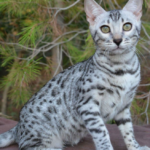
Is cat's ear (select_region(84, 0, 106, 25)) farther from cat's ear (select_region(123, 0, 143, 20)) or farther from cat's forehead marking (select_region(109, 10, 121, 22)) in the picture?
cat's ear (select_region(123, 0, 143, 20))

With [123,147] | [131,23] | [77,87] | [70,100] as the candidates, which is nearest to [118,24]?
[131,23]

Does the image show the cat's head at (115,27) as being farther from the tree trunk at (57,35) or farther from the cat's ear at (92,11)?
the tree trunk at (57,35)

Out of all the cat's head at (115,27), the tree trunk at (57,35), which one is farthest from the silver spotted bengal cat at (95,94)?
the tree trunk at (57,35)

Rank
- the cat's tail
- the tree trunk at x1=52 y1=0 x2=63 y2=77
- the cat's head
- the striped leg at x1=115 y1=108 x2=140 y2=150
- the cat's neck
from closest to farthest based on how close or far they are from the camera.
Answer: the cat's head → the cat's neck → the striped leg at x1=115 y1=108 x2=140 y2=150 → the cat's tail → the tree trunk at x1=52 y1=0 x2=63 y2=77

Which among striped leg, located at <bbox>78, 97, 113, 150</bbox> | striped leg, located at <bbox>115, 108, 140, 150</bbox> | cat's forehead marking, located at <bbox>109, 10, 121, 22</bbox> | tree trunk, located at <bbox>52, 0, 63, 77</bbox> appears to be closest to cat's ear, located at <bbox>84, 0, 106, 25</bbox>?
cat's forehead marking, located at <bbox>109, 10, 121, 22</bbox>

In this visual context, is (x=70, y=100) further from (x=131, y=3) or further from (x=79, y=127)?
(x=131, y=3)

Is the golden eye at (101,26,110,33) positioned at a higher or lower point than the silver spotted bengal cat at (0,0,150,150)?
higher

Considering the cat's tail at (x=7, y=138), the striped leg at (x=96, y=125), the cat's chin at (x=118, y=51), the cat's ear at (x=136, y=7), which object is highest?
the cat's ear at (x=136, y=7)

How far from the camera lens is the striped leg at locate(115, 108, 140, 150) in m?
2.17

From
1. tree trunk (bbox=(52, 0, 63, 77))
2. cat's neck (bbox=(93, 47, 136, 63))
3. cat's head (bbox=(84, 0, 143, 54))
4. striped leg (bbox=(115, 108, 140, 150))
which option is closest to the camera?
cat's head (bbox=(84, 0, 143, 54))

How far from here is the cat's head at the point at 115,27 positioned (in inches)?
73.6

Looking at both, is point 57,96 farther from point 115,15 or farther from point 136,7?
point 136,7

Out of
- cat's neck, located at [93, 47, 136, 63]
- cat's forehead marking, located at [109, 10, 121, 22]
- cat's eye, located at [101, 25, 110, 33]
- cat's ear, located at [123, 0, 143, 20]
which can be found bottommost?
cat's neck, located at [93, 47, 136, 63]

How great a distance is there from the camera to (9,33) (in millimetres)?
4793
